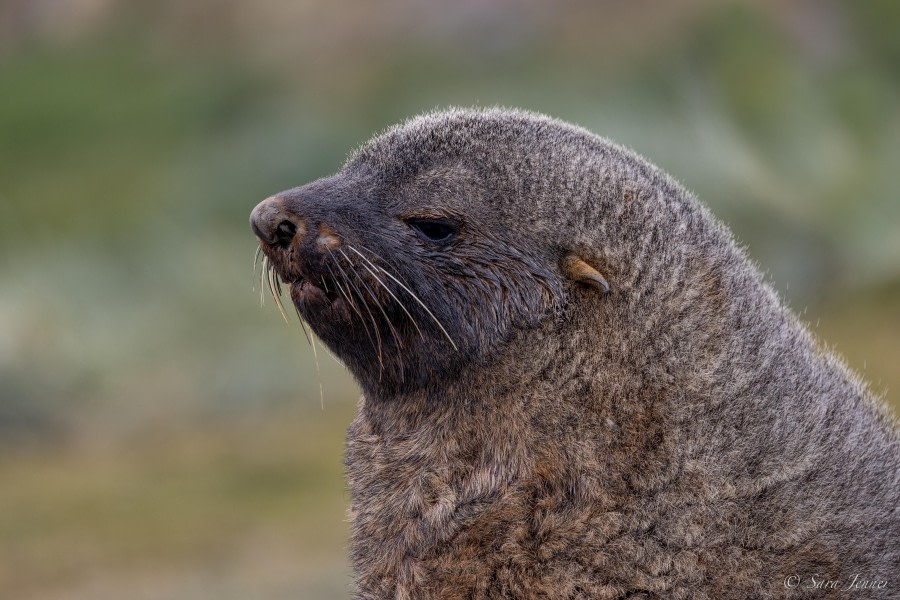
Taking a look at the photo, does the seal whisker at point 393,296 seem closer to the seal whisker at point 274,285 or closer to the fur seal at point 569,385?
the fur seal at point 569,385

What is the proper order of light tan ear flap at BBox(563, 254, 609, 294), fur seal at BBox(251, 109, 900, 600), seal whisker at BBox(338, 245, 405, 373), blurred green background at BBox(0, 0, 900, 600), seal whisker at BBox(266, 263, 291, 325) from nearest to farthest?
fur seal at BBox(251, 109, 900, 600) < light tan ear flap at BBox(563, 254, 609, 294) < seal whisker at BBox(338, 245, 405, 373) < seal whisker at BBox(266, 263, 291, 325) < blurred green background at BBox(0, 0, 900, 600)

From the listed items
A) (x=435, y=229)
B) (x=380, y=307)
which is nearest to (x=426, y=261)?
(x=435, y=229)

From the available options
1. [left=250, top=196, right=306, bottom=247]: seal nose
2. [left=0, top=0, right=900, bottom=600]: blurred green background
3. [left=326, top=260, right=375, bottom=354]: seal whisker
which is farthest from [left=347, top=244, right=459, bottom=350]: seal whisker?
[left=0, top=0, right=900, bottom=600]: blurred green background

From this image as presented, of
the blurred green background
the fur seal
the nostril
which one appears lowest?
the fur seal

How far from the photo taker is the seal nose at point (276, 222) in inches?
169

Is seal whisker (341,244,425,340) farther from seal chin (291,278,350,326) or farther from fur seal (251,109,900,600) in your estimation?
seal chin (291,278,350,326)

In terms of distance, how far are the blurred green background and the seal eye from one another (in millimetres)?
11187

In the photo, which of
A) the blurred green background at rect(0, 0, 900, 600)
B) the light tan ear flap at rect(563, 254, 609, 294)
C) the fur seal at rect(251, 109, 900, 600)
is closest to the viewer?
the fur seal at rect(251, 109, 900, 600)

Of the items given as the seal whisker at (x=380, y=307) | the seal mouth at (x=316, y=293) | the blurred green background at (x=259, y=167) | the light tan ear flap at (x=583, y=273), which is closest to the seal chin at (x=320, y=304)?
the seal mouth at (x=316, y=293)

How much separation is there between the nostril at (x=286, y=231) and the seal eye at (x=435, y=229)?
439mm

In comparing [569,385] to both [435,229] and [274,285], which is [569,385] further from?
[274,285]

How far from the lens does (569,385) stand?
13.5ft

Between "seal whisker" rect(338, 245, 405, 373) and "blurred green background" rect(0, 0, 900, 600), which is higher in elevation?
"blurred green background" rect(0, 0, 900, 600)

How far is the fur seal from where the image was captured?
394cm
